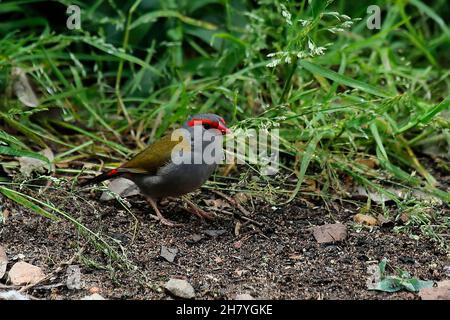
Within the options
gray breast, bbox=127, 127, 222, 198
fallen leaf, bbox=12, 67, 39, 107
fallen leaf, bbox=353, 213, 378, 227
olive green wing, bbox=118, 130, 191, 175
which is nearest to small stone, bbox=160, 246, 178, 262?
gray breast, bbox=127, 127, 222, 198

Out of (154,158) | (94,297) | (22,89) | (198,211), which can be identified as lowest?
(94,297)

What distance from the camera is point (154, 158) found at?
443cm

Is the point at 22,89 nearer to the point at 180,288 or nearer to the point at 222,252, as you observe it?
the point at 222,252

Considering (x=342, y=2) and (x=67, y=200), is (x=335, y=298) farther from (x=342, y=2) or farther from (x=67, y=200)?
(x=342, y=2)

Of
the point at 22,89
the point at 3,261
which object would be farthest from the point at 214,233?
the point at 22,89

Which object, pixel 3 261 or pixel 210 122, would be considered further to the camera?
→ pixel 210 122

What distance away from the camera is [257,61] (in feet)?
17.9

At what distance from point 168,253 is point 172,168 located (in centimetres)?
55

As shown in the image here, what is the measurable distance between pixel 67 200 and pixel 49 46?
1740 millimetres

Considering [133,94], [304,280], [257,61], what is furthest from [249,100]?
[304,280]

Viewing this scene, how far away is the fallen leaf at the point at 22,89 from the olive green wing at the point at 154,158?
1171 millimetres

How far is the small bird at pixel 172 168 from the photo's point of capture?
430 cm

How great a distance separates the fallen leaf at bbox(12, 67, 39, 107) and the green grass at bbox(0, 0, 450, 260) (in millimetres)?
48

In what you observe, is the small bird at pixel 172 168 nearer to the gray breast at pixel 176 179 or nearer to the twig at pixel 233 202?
the gray breast at pixel 176 179
